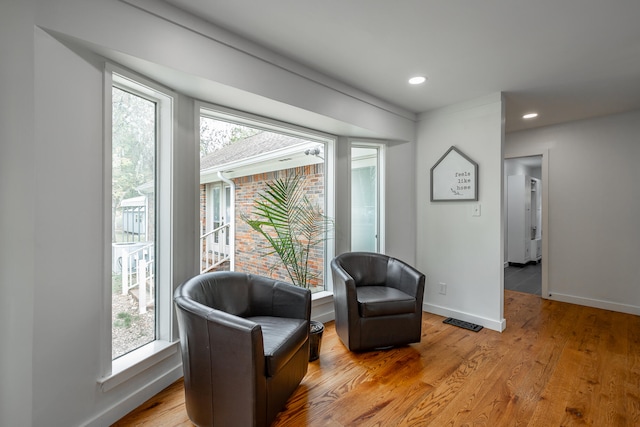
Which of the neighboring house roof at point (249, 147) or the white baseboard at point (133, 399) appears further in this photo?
the neighboring house roof at point (249, 147)

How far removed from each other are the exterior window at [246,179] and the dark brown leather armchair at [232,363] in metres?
0.98

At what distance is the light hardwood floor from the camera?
1.84 m

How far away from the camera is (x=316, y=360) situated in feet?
8.30

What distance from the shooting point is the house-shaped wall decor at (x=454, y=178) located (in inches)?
133

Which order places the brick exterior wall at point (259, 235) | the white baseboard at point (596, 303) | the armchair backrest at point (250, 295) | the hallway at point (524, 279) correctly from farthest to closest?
the hallway at point (524, 279) → the white baseboard at point (596, 303) → the brick exterior wall at point (259, 235) → the armchair backrest at point (250, 295)

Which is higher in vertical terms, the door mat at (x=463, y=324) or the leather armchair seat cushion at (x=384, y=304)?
the leather armchair seat cushion at (x=384, y=304)

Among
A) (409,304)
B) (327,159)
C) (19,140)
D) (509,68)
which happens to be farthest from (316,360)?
(509,68)

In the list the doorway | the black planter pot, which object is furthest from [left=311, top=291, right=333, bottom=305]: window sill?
the doorway

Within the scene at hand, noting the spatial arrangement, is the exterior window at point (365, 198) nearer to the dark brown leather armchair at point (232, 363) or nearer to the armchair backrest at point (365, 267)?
the armchair backrest at point (365, 267)

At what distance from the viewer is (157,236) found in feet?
7.29

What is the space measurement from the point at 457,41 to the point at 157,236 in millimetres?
2532

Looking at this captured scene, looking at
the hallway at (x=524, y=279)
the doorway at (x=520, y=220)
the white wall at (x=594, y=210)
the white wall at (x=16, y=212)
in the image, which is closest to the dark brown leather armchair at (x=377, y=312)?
the white wall at (x=16, y=212)

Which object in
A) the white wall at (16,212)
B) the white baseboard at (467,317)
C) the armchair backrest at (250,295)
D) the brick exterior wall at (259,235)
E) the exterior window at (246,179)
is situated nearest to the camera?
the white wall at (16,212)

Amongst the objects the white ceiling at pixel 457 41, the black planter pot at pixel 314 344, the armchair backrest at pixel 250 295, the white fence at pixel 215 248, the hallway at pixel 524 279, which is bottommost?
the hallway at pixel 524 279
